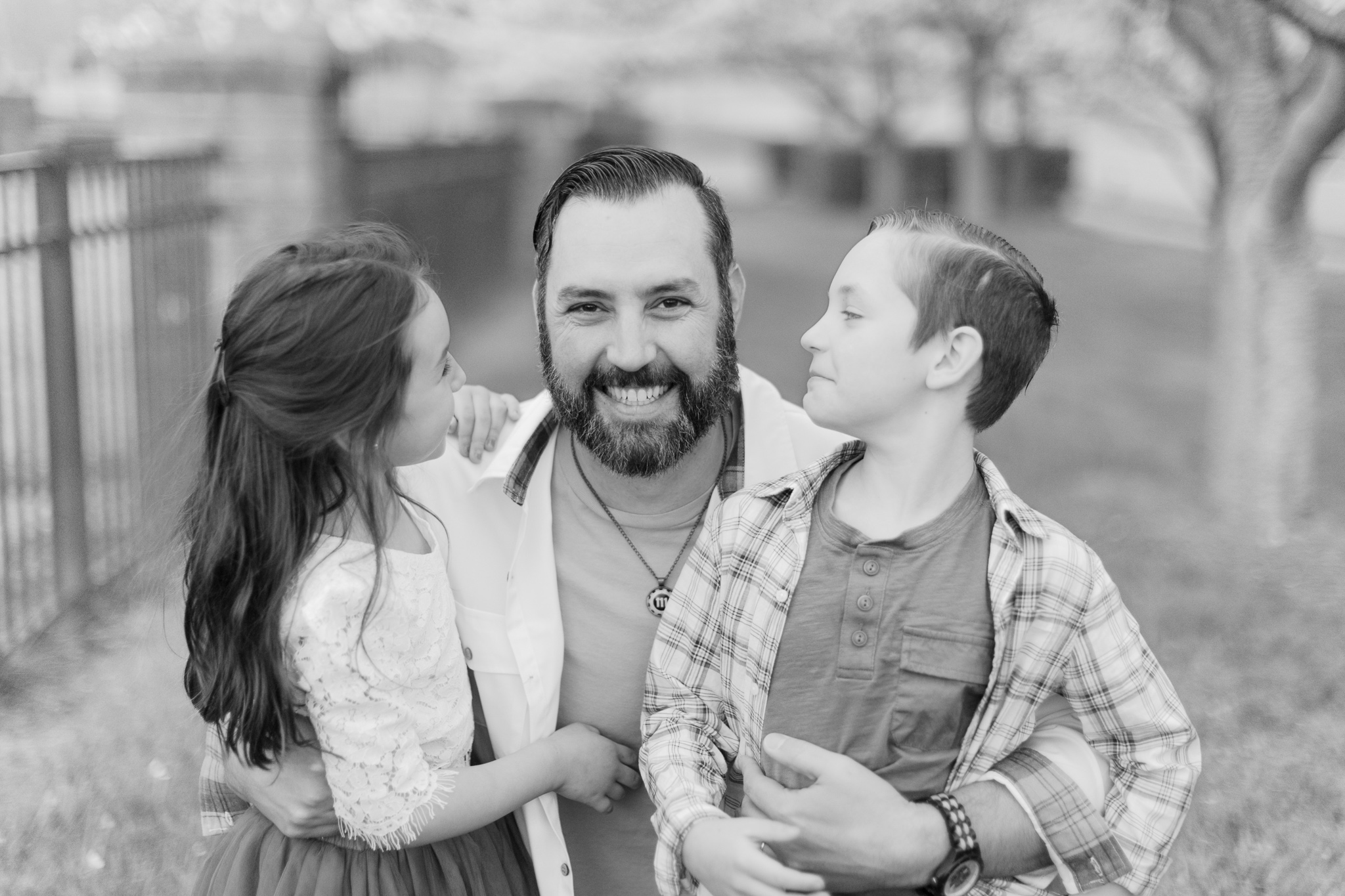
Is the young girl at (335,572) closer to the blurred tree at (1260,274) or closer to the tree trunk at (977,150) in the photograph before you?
the blurred tree at (1260,274)

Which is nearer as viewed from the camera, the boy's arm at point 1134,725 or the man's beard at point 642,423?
the boy's arm at point 1134,725

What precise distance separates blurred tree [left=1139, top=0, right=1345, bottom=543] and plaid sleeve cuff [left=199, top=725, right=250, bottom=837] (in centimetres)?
563

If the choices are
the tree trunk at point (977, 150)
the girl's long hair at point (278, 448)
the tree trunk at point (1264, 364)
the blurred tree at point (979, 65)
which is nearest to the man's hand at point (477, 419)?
the girl's long hair at point (278, 448)

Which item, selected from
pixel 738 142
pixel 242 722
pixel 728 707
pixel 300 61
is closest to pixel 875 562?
pixel 728 707

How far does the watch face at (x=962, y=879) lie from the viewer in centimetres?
210

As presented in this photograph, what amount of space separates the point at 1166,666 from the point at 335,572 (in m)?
3.91

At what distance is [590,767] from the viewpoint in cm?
242

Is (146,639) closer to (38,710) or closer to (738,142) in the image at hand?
(38,710)

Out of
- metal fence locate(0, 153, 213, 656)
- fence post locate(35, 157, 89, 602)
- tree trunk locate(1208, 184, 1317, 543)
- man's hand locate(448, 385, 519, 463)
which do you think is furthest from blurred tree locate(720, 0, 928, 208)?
man's hand locate(448, 385, 519, 463)

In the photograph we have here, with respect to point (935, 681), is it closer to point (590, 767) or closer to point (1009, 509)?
point (1009, 509)

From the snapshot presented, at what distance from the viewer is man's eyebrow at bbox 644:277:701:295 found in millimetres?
2637

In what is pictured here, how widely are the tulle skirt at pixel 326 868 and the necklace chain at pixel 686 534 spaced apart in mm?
681

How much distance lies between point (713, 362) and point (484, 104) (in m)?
21.0

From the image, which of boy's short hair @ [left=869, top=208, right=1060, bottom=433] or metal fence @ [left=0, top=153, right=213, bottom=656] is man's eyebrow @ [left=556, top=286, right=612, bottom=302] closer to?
boy's short hair @ [left=869, top=208, right=1060, bottom=433]
